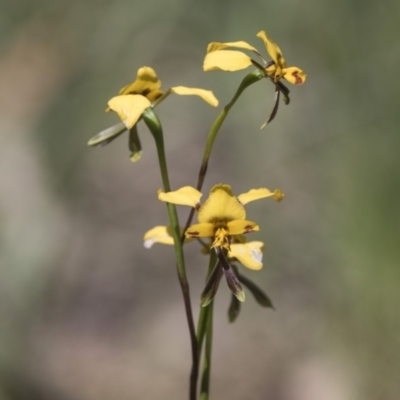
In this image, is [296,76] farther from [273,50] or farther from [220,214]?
[220,214]

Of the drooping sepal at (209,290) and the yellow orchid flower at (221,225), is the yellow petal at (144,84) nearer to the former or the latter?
the yellow orchid flower at (221,225)

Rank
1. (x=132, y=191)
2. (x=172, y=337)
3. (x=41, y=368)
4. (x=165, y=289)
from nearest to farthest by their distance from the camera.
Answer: (x=41, y=368) < (x=172, y=337) < (x=165, y=289) < (x=132, y=191)

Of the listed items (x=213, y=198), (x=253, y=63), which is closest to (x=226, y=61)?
(x=253, y=63)

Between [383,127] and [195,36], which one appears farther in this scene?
[195,36]

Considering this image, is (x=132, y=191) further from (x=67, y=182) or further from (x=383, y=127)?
(x=383, y=127)

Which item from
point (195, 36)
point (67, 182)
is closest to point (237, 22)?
point (195, 36)

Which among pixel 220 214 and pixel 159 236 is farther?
pixel 159 236

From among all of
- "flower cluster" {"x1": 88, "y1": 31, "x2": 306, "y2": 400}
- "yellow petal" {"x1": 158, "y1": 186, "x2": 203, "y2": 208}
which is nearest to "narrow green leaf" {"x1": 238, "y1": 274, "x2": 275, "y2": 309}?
"flower cluster" {"x1": 88, "y1": 31, "x2": 306, "y2": 400}

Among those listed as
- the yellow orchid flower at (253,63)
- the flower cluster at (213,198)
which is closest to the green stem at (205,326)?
the flower cluster at (213,198)
